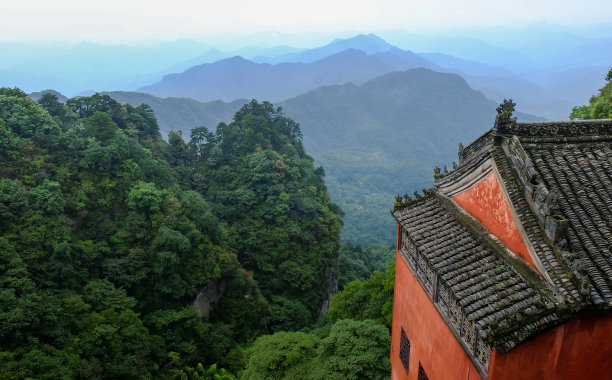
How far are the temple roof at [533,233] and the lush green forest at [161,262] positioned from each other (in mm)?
8099

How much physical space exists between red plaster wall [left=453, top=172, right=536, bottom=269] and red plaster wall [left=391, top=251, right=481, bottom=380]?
Result: 1886 millimetres

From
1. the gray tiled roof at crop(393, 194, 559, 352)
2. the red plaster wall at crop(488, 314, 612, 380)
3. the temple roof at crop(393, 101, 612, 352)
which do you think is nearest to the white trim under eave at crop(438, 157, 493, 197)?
the temple roof at crop(393, 101, 612, 352)

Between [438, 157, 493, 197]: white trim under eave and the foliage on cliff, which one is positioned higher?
[438, 157, 493, 197]: white trim under eave

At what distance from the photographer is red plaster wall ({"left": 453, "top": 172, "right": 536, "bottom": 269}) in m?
6.42

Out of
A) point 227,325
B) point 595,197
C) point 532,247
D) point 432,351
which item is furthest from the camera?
point 227,325

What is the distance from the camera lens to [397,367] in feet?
34.8

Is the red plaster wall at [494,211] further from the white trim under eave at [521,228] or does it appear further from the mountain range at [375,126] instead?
the mountain range at [375,126]

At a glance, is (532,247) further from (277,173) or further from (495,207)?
(277,173)

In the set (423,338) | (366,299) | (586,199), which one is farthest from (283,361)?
(586,199)

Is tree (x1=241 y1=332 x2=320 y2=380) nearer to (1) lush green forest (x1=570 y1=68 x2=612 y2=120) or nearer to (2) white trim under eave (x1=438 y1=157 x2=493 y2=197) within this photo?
(2) white trim under eave (x1=438 y1=157 x2=493 y2=197)

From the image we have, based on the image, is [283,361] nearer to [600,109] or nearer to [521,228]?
[521,228]

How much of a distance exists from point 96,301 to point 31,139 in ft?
42.7

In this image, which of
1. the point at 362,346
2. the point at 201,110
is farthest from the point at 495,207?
the point at 201,110

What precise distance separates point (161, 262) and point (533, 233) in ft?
68.7
